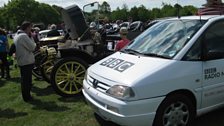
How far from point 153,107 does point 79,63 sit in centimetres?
323

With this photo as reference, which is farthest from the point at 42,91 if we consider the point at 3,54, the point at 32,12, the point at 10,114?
the point at 32,12

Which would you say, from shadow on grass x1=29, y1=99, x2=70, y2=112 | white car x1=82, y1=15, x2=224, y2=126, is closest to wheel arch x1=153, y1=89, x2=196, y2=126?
white car x1=82, y1=15, x2=224, y2=126

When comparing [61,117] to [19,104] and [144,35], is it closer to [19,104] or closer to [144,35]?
[19,104]

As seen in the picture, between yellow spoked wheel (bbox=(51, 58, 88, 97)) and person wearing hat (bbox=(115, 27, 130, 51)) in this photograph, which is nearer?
yellow spoked wheel (bbox=(51, 58, 88, 97))

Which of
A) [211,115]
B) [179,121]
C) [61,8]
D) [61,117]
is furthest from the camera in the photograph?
[61,8]

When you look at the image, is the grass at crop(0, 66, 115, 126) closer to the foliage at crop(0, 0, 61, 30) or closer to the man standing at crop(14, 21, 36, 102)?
the man standing at crop(14, 21, 36, 102)

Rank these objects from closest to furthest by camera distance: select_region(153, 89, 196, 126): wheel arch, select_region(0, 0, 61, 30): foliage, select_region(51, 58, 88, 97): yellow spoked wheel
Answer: select_region(153, 89, 196, 126): wheel arch → select_region(51, 58, 88, 97): yellow spoked wheel → select_region(0, 0, 61, 30): foliage

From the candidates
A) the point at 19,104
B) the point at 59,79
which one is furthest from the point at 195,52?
the point at 19,104

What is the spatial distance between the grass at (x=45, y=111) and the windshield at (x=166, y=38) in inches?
55.1

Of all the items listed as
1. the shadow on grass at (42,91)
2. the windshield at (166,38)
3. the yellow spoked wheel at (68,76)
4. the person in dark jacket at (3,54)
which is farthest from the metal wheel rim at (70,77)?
the person in dark jacket at (3,54)

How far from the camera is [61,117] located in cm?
615

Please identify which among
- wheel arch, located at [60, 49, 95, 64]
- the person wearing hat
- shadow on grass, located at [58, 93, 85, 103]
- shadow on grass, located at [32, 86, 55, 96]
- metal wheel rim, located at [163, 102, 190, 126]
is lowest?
shadow on grass, located at [32, 86, 55, 96]

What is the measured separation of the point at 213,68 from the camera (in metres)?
5.03

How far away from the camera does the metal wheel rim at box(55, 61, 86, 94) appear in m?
7.40
